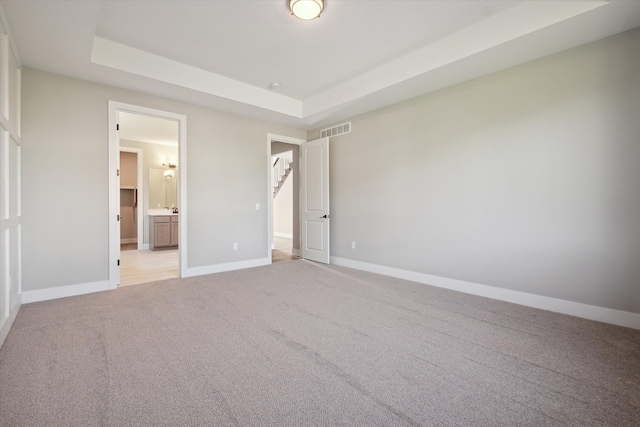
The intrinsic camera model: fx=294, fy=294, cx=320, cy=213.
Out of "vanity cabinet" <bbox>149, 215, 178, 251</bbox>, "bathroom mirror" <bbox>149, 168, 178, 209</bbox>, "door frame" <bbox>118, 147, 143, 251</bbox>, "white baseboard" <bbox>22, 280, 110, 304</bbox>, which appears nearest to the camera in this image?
"white baseboard" <bbox>22, 280, 110, 304</bbox>

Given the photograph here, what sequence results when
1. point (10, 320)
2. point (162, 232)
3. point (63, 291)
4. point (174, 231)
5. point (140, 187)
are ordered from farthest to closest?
point (140, 187)
point (174, 231)
point (162, 232)
point (63, 291)
point (10, 320)

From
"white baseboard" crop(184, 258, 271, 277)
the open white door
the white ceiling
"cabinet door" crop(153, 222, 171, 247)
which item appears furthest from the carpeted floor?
"cabinet door" crop(153, 222, 171, 247)

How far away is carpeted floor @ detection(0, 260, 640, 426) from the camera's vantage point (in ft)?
5.07

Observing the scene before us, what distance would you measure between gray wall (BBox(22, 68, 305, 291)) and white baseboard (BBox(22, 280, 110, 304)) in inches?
2.2

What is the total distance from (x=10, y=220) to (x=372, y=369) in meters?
3.37

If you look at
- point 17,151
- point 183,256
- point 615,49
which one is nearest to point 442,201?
point 615,49

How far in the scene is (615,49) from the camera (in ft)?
8.89

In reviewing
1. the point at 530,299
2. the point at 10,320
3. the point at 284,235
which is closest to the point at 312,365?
the point at 530,299

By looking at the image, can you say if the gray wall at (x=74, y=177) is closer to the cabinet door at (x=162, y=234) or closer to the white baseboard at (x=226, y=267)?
the white baseboard at (x=226, y=267)

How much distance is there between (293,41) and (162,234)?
5793 millimetres

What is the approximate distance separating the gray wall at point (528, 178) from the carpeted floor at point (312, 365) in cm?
54

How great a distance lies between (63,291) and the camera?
3.48 m

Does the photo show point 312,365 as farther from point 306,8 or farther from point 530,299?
point 306,8

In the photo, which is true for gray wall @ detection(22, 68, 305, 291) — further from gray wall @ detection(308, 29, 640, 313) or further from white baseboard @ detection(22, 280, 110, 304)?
gray wall @ detection(308, 29, 640, 313)
